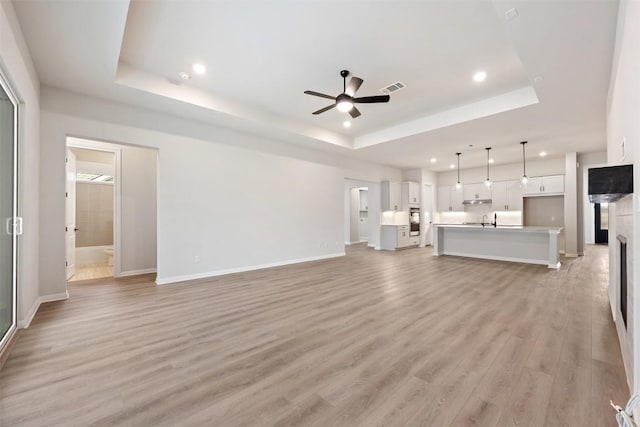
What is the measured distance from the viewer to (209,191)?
5.55 metres

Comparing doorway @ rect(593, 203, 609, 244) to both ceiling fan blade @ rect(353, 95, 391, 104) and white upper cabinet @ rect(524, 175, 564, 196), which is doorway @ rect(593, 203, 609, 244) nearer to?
Answer: white upper cabinet @ rect(524, 175, 564, 196)

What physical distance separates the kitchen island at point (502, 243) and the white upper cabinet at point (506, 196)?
2909mm

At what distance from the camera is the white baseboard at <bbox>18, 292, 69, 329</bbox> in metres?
3.03

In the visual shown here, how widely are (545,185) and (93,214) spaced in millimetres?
13548

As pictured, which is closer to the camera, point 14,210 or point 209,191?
point 14,210

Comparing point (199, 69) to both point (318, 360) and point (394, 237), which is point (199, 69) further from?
point (394, 237)

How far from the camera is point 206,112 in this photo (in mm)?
4891

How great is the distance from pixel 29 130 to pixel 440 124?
6.52 metres

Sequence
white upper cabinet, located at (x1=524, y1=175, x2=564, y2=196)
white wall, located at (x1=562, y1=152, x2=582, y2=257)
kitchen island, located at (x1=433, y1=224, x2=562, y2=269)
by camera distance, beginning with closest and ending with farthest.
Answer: kitchen island, located at (x1=433, y1=224, x2=562, y2=269), white wall, located at (x1=562, y1=152, x2=582, y2=257), white upper cabinet, located at (x1=524, y1=175, x2=564, y2=196)

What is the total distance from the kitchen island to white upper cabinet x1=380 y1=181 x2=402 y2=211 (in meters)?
2.01

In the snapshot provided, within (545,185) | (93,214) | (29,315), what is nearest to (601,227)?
(545,185)

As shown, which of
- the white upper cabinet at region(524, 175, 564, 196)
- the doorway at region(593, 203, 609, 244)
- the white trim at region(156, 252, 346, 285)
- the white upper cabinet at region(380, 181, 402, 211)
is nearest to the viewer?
the white trim at region(156, 252, 346, 285)

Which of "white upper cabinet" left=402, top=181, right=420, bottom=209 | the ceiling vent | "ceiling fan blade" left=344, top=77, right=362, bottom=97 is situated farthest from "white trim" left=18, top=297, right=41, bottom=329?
"white upper cabinet" left=402, top=181, right=420, bottom=209

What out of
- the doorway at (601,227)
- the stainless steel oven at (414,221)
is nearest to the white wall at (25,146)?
the stainless steel oven at (414,221)
